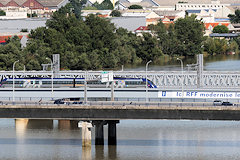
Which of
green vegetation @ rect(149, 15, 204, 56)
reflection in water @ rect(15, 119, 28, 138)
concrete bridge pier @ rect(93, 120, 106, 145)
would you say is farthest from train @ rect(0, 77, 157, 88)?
green vegetation @ rect(149, 15, 204, 56)

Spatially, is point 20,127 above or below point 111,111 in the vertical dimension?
below

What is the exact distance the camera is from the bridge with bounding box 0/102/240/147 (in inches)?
2844

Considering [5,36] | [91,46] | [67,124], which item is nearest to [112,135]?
[67,124]

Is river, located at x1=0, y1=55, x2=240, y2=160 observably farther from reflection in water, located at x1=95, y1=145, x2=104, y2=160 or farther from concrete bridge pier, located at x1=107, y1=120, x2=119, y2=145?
concrete bridge pier, located at x1=107, y1=120, x2=119, y2=145

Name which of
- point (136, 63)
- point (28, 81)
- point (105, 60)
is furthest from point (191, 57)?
point (28, 81)

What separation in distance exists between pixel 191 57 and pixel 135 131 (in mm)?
110345

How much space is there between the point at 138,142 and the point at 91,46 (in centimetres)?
9274

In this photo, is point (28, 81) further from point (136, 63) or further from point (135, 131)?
point (136, 63)

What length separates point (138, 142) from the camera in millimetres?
77688

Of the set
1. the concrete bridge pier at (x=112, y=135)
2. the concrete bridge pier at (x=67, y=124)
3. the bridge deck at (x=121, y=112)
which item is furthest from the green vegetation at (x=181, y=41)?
the bridge deck at (x=121, y=112)

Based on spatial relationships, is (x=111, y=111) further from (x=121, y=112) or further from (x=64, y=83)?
(x=64, y=83)

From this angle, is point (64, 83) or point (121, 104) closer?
point (121, 104)

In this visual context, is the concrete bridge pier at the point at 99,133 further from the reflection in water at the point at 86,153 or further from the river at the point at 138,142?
the reflection in water at the point at 86,153

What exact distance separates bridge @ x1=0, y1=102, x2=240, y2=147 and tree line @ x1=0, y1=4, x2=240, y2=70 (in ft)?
221
